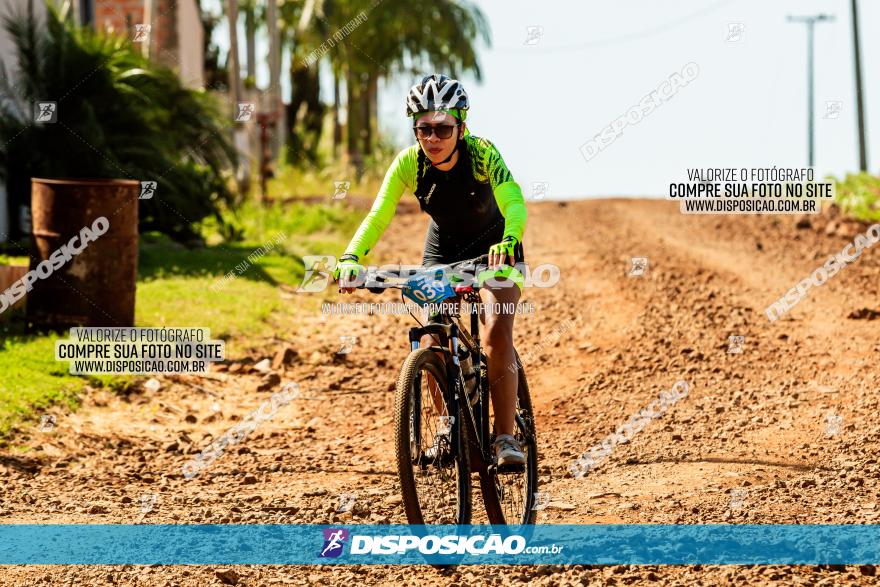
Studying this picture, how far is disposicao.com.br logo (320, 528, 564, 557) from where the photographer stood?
561cm

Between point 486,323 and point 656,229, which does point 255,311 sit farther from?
point 656,229

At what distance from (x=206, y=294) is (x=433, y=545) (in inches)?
345

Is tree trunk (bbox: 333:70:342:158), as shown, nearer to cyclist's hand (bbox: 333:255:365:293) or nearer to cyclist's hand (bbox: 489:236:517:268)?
cyclist's hand (bbox: 333:255:365:293)

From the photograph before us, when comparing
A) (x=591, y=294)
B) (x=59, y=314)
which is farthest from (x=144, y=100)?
(x=591, y=294)

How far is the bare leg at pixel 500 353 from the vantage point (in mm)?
5895

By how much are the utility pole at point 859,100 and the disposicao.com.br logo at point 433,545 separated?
28.9 metres

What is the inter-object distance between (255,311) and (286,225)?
850 centimetres

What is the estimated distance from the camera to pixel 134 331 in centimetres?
1123

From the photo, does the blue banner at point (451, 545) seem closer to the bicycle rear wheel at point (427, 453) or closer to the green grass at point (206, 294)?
the bicycle rear wheel at point (427, 453)

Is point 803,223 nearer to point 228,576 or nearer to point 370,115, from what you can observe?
point 228,576

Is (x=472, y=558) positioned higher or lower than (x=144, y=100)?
lower

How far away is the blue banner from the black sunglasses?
1.90m

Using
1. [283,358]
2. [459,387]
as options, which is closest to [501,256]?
[459,387]

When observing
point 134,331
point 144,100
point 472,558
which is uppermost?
point 144,100
